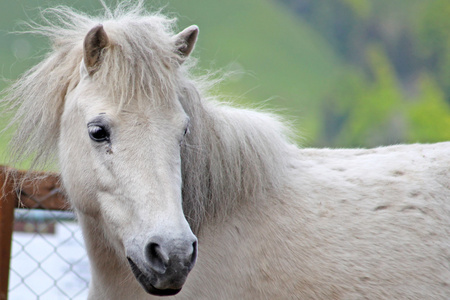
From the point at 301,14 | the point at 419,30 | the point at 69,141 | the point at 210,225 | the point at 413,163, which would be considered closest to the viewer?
the point at 69,141

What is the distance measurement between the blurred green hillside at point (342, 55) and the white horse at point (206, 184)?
4499 cm

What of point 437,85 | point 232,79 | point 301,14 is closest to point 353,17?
point 301,14

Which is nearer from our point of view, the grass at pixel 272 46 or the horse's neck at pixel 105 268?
the horse's neck at pixel 105 268

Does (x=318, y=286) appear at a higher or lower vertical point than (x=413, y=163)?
lower

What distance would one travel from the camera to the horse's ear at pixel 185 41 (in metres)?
2.81

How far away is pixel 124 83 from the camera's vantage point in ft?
8.31

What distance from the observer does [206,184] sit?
288 centimetres

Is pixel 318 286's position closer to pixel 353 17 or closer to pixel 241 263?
pixel 241 263

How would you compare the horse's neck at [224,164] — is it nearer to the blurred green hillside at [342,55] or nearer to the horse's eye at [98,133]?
the horse's eye at [98,133]

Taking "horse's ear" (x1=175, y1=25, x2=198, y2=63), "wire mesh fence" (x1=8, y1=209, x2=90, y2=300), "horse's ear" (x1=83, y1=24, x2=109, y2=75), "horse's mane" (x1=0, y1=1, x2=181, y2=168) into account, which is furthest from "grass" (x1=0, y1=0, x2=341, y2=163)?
"horse's ear" (x1=83, y1=24, x2=109, y2=75)

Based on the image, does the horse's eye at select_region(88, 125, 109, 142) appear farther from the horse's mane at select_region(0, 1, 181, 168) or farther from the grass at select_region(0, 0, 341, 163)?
the grass at select_region(0, 0, 341, 163)

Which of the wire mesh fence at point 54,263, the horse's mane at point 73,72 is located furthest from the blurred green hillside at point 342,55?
the horse's mane at point 73,72

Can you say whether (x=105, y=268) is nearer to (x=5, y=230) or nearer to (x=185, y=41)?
(x=185, y=41)

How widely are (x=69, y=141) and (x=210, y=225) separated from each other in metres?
0.88
